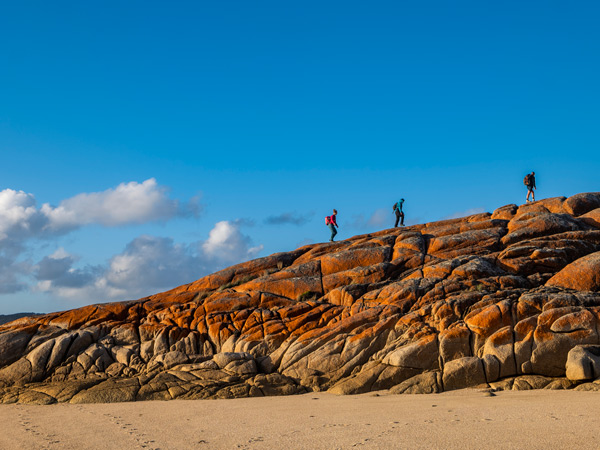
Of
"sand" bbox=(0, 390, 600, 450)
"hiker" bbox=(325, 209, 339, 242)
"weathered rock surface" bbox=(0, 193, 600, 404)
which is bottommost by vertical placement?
"sand" bbox=(0, 390, 600, 450)

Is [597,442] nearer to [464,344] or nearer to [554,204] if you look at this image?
[464,344]

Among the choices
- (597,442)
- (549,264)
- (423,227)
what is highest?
(423,227)

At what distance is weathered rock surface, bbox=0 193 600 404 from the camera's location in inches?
901

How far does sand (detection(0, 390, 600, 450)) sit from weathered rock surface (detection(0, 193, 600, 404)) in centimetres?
162

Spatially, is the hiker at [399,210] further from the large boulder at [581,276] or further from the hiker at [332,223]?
the large boulder at [581,276]

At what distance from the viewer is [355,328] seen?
84.3 feet

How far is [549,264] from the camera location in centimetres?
3002

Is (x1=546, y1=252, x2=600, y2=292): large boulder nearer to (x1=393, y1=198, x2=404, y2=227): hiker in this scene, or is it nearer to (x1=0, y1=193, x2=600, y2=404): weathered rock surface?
(x1=0, y1=193, x2=600, y2=404): weathered rock surface

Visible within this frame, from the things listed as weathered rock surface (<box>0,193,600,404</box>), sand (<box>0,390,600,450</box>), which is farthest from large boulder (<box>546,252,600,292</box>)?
sand (<box>0,390,600,450</box>)

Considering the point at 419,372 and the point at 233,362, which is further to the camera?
the point at 233,362

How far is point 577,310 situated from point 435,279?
6.82m

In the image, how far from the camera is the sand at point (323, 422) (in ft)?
46.0

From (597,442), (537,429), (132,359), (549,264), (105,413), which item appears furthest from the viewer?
(549,264)

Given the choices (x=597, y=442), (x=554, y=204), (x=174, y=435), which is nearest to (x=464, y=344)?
(x=597, y=442)
